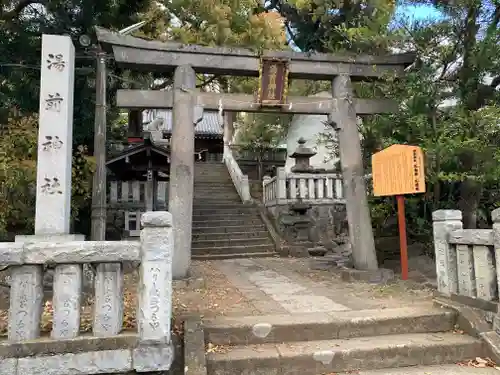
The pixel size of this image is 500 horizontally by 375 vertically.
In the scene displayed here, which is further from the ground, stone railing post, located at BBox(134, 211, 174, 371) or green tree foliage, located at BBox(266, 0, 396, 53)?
green tree foliage, located at BBox(266, 0, 396, 53)

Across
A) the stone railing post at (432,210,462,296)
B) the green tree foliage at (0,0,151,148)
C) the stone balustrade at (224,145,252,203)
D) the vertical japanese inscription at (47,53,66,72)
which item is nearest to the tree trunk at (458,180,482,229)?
the stone railing post at (432,210,462,296)

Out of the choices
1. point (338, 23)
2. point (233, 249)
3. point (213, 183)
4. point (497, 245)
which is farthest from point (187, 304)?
point (338, 23)

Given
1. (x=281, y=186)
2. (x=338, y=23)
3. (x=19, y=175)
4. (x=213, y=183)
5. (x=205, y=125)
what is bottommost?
(x=19, y=175)

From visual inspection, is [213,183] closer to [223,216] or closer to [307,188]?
[223,216]

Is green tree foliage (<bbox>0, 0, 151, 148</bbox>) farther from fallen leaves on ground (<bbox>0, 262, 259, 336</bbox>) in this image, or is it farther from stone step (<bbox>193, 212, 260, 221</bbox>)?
fallen leaves on ground (<bbox>0, 262, 259, 336</bbox>)

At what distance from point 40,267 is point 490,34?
7.38 m

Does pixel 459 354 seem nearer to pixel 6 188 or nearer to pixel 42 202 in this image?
pixel 42 202

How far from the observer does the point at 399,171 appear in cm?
646

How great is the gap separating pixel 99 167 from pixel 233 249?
4978 mm

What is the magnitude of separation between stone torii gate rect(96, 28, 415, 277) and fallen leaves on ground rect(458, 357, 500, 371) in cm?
329

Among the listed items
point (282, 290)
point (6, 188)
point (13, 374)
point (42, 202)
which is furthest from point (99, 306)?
point (6, 188)

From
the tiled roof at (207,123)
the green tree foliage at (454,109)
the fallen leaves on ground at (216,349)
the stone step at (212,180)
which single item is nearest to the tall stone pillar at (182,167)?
the fallen leaves on ground at (216,349)

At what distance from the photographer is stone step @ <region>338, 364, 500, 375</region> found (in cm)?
367

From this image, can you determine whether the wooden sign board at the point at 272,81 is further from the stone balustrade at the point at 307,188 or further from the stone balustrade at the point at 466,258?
the stone balustrade at the point at 307,188
